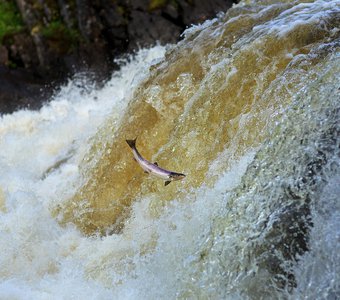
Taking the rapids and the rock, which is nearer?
the rapids

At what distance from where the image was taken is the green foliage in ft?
31.0

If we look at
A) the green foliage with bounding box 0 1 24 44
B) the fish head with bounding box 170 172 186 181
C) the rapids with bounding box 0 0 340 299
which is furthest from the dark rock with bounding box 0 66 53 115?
the fish head with bounding box 170 172 186 181

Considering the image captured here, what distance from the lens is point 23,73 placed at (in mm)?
9070

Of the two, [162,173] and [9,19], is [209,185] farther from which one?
[9,19]

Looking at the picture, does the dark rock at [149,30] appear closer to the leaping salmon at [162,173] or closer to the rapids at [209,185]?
the rapids at [209,185]

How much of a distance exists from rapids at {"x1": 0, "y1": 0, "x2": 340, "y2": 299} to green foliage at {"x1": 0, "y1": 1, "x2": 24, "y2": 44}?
14.5 feet

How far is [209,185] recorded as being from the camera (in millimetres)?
3529

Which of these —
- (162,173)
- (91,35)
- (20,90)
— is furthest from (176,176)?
(91,35)

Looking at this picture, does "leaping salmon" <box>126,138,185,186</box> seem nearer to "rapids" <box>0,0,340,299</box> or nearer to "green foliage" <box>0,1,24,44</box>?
"rapids" <box>0,0,340,299</box>

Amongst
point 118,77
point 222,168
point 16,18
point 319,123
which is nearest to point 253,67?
point 222,168

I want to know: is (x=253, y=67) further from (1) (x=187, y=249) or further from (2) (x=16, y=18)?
(2) (x=16, y=18)

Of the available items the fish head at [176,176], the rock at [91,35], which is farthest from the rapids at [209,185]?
the rock at [91,35]

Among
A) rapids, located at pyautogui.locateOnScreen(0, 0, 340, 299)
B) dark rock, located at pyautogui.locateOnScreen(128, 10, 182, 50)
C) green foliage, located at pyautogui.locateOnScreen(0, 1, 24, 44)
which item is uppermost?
green foliage, located at pyautogui.locateOnScreen(0, 1, 24, 44)

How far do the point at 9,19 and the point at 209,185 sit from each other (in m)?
7.07
